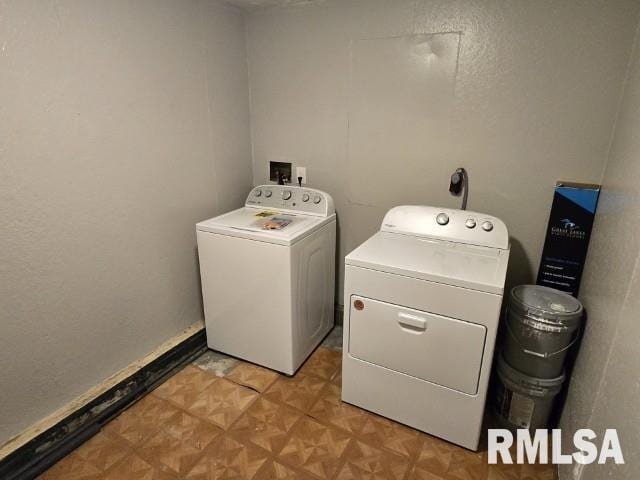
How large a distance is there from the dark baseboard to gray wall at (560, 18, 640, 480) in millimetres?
1926

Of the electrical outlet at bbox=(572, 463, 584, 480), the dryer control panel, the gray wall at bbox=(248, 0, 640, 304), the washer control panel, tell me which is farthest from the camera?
the dryer control panel

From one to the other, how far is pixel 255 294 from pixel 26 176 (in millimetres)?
1102

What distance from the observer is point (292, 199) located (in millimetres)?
2275

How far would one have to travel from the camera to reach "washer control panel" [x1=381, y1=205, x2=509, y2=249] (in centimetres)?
172

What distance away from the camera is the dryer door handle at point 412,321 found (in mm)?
1503

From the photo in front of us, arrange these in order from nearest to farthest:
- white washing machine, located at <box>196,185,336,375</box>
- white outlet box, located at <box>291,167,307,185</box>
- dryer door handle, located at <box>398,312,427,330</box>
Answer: dryer door handle, located at <box>398,312,427,330</box>, white washing machine, located at <box>196,185,336,375</box>, white outlet box, located at <box>291,167,307,185</box>

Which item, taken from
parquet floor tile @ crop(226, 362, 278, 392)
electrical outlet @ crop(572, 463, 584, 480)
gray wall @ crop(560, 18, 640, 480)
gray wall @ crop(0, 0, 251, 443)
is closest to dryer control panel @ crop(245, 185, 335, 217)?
gray wall @ crop(0, 0, 251, 443)

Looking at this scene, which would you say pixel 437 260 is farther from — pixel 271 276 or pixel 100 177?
pixel 100 177

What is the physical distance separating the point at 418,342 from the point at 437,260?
0.36 m

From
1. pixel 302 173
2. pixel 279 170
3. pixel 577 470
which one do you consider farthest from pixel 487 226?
pixel 279 170

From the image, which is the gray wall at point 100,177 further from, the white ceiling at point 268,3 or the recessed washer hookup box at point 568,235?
the recessed washer hookup box at point 568,235

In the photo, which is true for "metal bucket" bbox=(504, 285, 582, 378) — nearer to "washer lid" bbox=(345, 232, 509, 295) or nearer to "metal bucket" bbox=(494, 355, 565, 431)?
"metal bucket" bbox=(494, 355, 565, 431)

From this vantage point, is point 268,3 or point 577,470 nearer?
point 577,470

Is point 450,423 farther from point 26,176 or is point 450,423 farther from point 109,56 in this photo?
point 109,56
